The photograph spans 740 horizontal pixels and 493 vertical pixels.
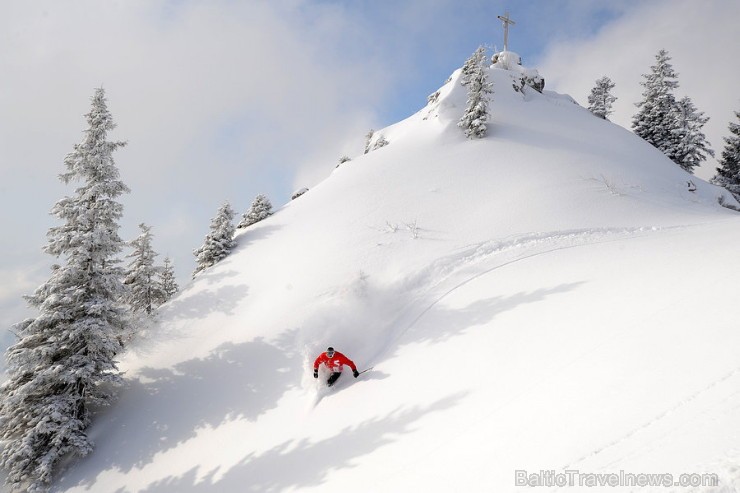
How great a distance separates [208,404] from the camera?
40.1 feet

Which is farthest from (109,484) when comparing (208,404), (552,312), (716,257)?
(716,257)

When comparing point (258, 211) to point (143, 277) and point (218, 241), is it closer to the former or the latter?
point (218, 241)

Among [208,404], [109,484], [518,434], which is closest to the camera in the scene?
[518,434]

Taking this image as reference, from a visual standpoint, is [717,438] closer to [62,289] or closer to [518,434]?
[518,434]

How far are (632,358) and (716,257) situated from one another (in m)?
7.13

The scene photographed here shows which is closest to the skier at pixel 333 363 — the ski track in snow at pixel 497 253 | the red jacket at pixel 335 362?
the red jacket at pixel 335 362

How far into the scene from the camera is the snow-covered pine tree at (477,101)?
2555 centimetres

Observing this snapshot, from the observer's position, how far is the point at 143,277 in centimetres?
2053

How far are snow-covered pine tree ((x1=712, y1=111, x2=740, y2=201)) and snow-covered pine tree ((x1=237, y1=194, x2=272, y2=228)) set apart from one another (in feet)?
155

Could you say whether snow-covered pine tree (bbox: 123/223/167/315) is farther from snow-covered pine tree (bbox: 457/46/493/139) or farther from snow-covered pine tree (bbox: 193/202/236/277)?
snow-covered pine tree (bbox: 457/46/493/139)

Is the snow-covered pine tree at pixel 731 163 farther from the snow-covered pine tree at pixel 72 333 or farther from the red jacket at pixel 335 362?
the snow-covered pine tree at pixel 72 333

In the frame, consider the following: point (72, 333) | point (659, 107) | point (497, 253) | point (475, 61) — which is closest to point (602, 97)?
point (659, 107)

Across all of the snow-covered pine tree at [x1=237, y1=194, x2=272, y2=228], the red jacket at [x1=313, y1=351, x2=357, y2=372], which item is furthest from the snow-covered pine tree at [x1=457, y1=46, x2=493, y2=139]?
the red jacket at [x1=313, y1=351, x2=357, y2=372]

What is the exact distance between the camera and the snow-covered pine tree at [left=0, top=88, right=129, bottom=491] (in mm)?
11023
